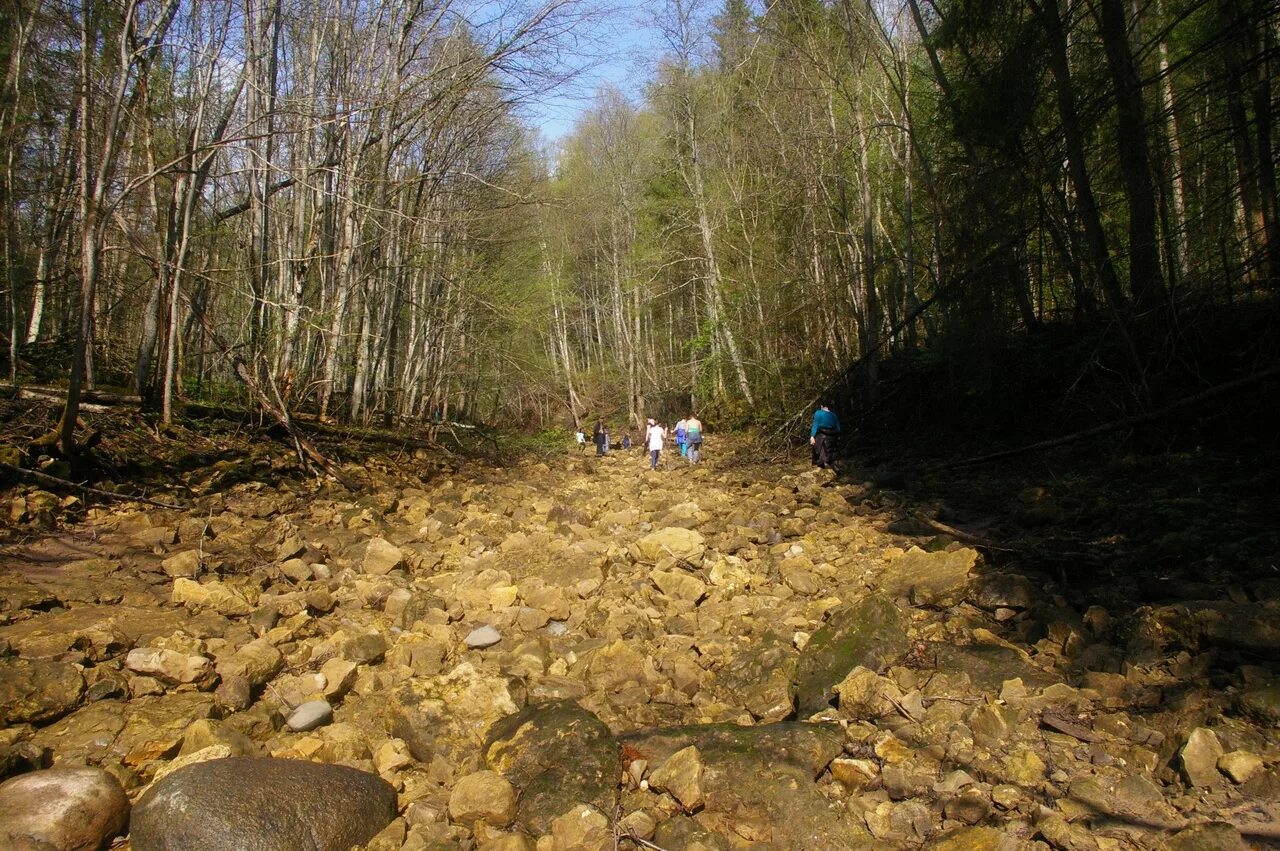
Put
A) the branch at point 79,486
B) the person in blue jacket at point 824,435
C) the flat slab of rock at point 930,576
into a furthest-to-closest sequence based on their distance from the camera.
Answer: the person in blue jacket at point 824,435 → the branch at point 79,486 → the flat slab of rock at point 930,576

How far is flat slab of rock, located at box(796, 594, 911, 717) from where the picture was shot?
14.1 ft

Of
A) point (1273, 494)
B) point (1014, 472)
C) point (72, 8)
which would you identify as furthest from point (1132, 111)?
point (72, 8)

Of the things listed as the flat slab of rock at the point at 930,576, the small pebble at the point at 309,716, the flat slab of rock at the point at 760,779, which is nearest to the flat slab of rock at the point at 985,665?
the flat slab of rock at the point at 930,576

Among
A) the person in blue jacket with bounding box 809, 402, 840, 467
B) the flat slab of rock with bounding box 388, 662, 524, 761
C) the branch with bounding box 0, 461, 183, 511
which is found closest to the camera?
the flat slab of rock with bounding box 388, 662, 524, 761

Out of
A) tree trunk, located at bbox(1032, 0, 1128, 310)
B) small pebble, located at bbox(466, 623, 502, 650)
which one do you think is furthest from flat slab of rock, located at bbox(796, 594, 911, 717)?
tree trunk, located at bbox(1032, 0, 1128, 310)

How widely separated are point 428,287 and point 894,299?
11537 mm

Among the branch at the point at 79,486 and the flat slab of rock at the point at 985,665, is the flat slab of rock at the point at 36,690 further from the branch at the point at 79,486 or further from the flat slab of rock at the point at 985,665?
the flat slab of rock at the point at 985,665

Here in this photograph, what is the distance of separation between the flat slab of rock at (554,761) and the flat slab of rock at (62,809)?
1.64 metres

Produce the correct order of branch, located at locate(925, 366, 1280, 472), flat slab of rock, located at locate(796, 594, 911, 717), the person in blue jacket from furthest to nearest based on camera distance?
the person in blue jacket
branch, located at locate(925, 366, 1280, 472)
flat slab of rock, located at locate(796, 594, 911, 717)

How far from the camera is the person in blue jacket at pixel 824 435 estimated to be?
11.8 meters

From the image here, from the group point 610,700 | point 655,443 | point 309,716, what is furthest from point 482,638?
point 655,443

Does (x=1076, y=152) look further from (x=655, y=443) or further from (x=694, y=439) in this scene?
(x=655, y=443)

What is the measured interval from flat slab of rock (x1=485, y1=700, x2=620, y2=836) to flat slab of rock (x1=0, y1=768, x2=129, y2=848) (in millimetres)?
1637

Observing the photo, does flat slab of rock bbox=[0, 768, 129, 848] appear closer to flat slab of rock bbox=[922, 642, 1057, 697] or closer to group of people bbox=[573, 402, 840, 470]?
flat slab of rock bbox=[922, 642, 1057, 697]
